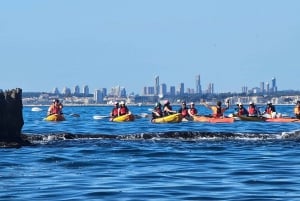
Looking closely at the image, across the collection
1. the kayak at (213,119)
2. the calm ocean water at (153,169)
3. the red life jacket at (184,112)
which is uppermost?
the red life jacket at (184,112)

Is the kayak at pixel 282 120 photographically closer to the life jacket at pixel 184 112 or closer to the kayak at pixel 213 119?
the kayak at pixel 213 119

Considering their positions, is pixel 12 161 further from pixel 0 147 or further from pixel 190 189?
pixel 190 189

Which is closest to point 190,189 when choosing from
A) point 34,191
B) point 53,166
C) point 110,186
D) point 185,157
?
point 110,186

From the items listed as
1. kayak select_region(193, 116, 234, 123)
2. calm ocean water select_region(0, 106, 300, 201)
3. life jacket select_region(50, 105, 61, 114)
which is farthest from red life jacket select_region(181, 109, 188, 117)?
calm ocean water select_region(0, 106, 300, 201)

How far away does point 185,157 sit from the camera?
2406 centimetres

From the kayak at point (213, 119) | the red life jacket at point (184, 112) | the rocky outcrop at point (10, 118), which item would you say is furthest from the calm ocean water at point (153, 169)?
the red life jacket at point (184, 112)

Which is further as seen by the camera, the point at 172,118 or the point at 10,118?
the point at 172,118

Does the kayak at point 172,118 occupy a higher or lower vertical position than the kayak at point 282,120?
higher

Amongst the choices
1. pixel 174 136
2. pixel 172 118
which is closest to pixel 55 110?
pixel 172 118

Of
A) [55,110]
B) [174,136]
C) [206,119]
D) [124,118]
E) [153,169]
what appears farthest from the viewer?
[55,110]

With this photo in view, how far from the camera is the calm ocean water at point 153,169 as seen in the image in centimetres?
1592

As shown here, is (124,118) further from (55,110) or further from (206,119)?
(55,110)

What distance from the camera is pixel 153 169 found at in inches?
806

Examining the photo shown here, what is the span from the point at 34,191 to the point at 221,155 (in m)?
9.86
